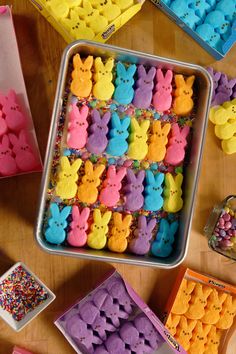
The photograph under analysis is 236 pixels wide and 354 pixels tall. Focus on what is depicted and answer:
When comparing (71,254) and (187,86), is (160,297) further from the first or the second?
(187,86)

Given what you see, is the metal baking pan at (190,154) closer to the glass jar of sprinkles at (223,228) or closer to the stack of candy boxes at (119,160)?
the stack of candy boxes at (119,160)

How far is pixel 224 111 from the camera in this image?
3.12ft

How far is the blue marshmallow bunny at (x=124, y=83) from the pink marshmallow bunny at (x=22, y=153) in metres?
0.19

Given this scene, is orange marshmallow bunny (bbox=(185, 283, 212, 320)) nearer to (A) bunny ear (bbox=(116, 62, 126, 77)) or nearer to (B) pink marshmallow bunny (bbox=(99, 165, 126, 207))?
(B) pink marshmallow bunny (bbox=(99, 165, 126, 207))

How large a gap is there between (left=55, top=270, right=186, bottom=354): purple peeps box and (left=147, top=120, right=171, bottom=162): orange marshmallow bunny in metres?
0.25

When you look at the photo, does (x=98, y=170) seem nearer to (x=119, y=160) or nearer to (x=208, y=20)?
(x=119, y=160)

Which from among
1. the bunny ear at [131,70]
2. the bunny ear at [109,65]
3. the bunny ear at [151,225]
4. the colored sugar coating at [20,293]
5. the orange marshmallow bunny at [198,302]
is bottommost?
the orange marshmallow bunny at [198,302]

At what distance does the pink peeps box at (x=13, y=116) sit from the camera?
865 millimetres

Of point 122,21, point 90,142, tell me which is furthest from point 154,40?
point 90,142

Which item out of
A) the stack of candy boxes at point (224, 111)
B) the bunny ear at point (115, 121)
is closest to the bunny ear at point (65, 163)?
the bunny ear at point (115, 121)

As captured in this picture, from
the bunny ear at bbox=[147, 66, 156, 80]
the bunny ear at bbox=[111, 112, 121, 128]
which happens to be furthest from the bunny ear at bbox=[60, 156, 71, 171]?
the bunny ear at bbox=[147, 66, 156, 80]

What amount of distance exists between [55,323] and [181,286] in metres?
0.26

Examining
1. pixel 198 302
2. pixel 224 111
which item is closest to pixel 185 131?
pixel 224 111

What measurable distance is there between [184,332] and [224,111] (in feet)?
1.49
